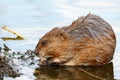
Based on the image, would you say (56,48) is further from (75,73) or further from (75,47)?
(75,73)

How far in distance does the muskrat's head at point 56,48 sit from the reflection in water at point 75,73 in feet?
0.61

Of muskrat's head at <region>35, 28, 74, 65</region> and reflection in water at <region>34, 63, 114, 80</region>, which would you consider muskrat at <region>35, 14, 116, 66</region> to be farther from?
reflection in water at <region>34, 63, 114, 80</region>

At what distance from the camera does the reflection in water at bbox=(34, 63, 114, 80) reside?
21.0 feet

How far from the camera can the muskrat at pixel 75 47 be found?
23.3 ft

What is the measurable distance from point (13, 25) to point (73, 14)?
1566 millimetres

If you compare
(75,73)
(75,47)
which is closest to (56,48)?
(75,47)

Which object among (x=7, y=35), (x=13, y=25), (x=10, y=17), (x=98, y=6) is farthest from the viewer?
(x=98, y=6)

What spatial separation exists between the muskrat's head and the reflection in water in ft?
0.61

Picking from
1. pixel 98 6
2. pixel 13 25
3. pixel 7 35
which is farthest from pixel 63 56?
pixel 98 6

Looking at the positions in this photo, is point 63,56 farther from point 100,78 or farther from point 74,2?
point 74,2

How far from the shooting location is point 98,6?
425 inches

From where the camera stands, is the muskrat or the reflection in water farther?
the muskrat

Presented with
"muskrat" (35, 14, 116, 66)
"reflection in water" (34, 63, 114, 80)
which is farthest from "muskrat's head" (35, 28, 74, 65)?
"reflection in water" (34, 63, 114, 80)

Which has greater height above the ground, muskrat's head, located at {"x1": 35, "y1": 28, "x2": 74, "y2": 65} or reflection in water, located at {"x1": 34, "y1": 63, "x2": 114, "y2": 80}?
muskrat's head, located at {"x1": 35, "y1": 28, "x2": 74, "y2": 65}
